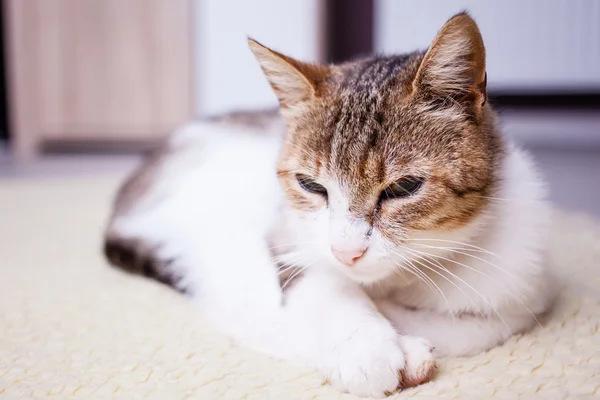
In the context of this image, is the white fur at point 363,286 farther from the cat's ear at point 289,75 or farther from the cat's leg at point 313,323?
the cat's ear at point 289,75

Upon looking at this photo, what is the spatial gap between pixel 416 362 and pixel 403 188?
25 centimetres

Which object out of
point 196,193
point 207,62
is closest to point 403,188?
point 196,193

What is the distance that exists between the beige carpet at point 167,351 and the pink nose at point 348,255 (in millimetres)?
180

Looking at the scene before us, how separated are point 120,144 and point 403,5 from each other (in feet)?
7.56

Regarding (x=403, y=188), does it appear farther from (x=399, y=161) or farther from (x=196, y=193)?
(x=196, y=193)

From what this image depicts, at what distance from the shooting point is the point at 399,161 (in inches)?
31.1

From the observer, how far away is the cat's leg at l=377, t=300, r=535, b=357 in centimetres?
83

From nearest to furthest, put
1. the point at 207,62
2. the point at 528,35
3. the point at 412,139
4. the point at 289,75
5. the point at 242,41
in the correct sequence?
the point at 412,139 < the point at 289,75 < the point at 528,35 < the point at 242,41 < the point at 207,62

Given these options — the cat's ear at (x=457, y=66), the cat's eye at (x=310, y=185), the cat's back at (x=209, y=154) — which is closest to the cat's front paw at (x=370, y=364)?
the cat's eye at (x=310, y=185)

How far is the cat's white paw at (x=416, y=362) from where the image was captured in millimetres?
731

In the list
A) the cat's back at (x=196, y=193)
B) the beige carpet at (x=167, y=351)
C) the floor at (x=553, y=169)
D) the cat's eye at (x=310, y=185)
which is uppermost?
the cat's eye at (x=310, y=185)

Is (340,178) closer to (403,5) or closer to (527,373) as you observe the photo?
(527,373)

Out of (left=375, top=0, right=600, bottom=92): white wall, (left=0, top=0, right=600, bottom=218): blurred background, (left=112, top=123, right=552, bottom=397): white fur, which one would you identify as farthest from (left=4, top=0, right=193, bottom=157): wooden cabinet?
(left=112, top=123, right=552, bottom=397): white fur

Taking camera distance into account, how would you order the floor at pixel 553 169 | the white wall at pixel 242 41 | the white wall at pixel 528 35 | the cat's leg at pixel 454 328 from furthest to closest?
the white wall at pixel 242 41 → the white wall at pixel 528 35 → the floor at pixel 553 169 → the cat's leg at pixel 454 328
